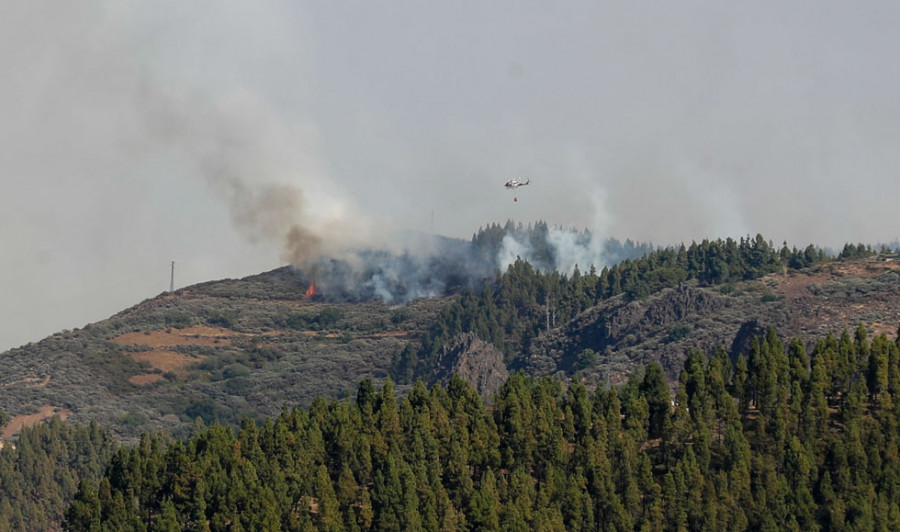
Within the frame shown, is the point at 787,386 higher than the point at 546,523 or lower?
higher

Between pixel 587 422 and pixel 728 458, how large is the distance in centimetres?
1471

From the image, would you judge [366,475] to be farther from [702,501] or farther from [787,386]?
[787,386]

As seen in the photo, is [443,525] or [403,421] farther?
[403,421]

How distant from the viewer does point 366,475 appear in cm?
18875

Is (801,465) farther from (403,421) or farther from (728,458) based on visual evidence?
(403,421)

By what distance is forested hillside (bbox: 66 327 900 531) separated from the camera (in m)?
Answer: 182

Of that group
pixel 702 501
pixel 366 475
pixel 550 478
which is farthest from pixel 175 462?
pixel 702 501

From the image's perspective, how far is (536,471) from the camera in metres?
193

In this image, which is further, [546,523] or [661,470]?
[661,470]

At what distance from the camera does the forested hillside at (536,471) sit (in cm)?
18225

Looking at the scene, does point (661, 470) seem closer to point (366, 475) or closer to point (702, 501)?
point (702, 501)

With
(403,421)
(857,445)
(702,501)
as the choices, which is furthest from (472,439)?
(857,445)

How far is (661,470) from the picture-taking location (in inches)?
7613

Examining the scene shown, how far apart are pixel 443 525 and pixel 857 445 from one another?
41.4 meters
